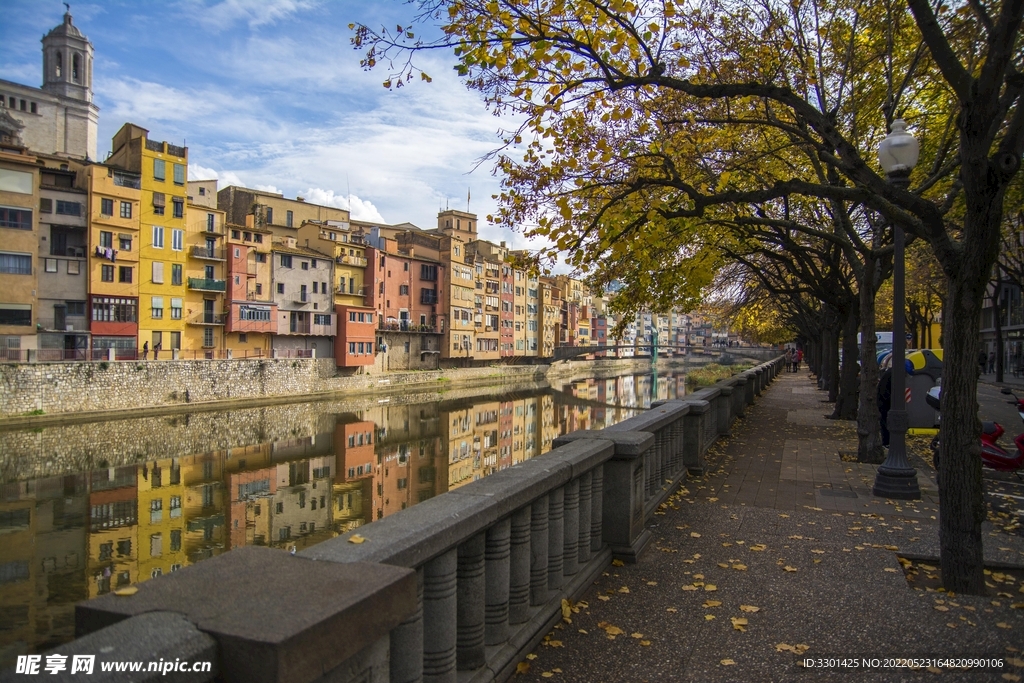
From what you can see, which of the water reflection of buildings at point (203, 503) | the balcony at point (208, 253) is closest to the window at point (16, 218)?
the balcony at point (208, 253)

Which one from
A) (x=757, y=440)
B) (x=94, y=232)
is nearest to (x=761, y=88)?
(x=757, y=440)

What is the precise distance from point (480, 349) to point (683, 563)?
221 feet

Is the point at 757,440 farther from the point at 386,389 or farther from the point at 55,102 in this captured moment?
the point at 55,102

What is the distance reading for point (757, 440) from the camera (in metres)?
15.6

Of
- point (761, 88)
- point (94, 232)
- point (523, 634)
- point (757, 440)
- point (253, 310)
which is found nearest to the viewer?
point (523, 634)

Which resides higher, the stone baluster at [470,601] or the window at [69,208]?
the window at [69,208]

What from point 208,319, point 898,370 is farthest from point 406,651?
point 208,319

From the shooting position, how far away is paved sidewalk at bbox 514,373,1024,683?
4262mm

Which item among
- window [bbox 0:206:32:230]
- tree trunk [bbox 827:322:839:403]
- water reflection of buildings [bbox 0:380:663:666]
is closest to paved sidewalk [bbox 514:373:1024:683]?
water reflection of buildings [bbox 0:380:663:666]

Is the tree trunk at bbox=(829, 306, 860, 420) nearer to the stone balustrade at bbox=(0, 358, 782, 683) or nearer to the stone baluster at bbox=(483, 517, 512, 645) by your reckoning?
the stone balustrade at bbox=(0, 358, 782, 683)

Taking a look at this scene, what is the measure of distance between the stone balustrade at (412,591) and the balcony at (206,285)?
146 feet

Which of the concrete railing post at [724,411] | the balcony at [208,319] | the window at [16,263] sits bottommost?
the concrete railing post at [724,411]

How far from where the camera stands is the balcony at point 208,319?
45.4 m

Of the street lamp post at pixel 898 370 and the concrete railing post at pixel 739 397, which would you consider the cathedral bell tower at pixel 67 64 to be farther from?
the street lamp post at pixel 898 370
